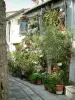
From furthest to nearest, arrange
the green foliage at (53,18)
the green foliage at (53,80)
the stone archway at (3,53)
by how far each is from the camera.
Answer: the green foliage at (53,18)
the green foliage at (53,80)
the stone archway at (3,53)

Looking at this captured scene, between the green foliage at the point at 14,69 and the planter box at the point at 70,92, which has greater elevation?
the green foliage at the point at 14,69

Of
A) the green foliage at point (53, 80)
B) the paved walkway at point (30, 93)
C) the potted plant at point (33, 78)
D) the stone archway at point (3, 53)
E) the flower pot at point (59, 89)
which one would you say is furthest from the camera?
the potted plant at point (33, 78)

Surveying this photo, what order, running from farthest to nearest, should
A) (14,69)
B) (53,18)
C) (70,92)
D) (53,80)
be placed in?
(14,69) < (53,18) < (53,80) < (70,92)

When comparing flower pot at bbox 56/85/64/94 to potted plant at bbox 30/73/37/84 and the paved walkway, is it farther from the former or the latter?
potted plant at bbox 30/73/37/84

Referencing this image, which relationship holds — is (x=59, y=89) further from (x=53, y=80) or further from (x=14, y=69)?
(x=14, y=69)

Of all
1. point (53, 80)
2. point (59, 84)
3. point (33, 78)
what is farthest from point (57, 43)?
point (33, 78)

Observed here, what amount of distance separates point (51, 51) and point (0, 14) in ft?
40.4

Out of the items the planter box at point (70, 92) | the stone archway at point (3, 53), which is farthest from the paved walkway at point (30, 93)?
the stone archway at point (3, 53)

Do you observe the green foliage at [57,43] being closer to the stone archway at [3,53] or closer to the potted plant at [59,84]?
the potted plant at [59,84]

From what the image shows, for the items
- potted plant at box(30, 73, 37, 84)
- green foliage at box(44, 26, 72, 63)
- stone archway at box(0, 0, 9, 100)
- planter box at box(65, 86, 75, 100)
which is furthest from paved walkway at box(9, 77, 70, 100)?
stone archway at box(0, 0, 9, 100)

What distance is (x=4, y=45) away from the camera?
4914 mm

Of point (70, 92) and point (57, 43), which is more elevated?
point (57, 43)

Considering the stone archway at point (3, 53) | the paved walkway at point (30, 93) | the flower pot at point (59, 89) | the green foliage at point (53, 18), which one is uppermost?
the green foliage at point (53, 18)

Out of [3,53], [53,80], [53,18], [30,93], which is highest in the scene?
[53,18]
